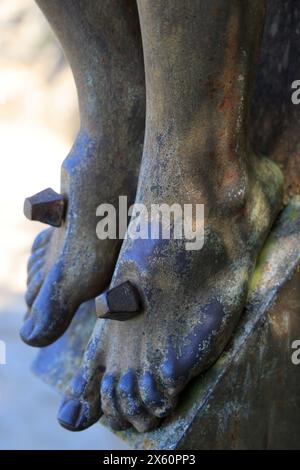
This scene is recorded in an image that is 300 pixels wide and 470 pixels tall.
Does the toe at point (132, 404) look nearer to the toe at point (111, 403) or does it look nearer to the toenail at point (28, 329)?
the toe at point (111, 403)

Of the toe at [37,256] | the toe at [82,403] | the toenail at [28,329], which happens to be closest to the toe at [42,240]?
the toe at [37,256]

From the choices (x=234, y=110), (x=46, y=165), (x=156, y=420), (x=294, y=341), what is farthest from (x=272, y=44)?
(x=46, y=165)

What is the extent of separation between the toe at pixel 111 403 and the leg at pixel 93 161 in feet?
0.41

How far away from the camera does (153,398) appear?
976 mm

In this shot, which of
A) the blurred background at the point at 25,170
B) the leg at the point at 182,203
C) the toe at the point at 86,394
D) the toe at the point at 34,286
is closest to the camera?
the leg at the point at 182,203

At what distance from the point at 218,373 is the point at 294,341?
0.33 ft

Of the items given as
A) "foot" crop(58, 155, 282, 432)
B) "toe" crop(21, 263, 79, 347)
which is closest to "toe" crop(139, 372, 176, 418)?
"foot" crop(58, 155, 282, 432)

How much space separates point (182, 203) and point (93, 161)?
0.56ft

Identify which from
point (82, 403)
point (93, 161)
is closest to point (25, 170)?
point (93, 161)

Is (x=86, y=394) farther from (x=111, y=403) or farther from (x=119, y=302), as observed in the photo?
(x=119, y=302)

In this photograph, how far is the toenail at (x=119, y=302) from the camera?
95 cm

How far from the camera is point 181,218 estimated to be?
98cm

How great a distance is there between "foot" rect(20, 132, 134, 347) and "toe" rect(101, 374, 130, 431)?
0.12m
